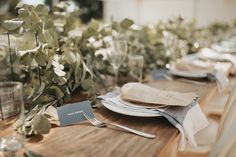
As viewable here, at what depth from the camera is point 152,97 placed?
3.19 ft

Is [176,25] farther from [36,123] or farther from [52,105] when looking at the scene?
[36,123]

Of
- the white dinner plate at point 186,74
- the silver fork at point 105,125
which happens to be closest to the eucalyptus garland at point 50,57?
the silver fork at point 105,125

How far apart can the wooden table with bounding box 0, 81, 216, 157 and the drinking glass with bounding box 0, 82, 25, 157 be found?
4 cm

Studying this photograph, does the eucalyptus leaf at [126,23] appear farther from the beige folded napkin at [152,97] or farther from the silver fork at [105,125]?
the silver fork at [105,125]

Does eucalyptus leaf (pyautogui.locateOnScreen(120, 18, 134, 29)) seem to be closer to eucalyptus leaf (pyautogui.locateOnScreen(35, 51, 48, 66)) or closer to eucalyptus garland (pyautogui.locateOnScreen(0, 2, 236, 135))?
eucalyptus garland (pyautogui.locateOnScreen(0, 2, 236, 135))

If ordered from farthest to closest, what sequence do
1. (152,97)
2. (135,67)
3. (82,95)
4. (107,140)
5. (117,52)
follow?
(135,67), (117,52), (82,95), (152,97), (107,140)

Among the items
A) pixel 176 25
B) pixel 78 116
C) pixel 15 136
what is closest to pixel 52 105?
pixel 78 116

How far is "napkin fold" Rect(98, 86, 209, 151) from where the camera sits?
85 cm

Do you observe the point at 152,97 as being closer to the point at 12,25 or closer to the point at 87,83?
the point at 87,83

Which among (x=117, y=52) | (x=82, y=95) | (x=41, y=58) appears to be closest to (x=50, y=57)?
(x=41, y=58)

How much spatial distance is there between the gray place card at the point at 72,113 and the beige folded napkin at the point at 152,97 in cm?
14

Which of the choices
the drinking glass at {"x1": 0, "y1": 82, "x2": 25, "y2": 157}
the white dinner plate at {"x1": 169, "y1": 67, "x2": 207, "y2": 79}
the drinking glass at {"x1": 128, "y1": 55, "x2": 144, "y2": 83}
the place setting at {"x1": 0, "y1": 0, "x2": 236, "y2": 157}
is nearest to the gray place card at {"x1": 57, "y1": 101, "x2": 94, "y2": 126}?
the place setting at {"x1": 0, "y1": 0, "x2": 236, "y2": 157}

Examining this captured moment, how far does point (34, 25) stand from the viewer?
885 mm

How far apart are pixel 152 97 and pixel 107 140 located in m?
0.27
